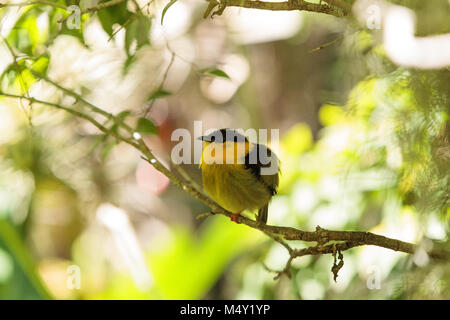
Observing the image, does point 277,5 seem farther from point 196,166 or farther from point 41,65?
point 196,166

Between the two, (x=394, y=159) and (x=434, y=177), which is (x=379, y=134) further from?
(x=434, y=177)

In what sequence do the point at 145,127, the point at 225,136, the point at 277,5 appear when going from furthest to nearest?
1. the point at 225,136
2. the point at 145,127
3. the point at 277,5

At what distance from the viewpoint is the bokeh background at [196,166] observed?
1046mm

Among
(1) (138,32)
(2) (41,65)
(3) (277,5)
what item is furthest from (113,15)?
(3) (277,5)

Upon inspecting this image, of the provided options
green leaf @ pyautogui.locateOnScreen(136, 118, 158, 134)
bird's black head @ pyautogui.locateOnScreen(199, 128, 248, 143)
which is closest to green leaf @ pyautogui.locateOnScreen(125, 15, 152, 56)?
green leaf @ pyautogui.locateOnScreen(136, 118, 158, 134)

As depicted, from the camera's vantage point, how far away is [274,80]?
3.17 meters

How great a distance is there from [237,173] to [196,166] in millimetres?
772

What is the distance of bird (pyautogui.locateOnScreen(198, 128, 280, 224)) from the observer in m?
1.38

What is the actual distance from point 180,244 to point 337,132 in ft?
2.97

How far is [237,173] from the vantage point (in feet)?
4.56

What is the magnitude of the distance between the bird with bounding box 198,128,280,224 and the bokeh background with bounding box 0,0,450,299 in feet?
0.61

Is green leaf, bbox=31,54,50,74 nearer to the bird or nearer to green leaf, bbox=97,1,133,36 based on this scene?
green leaf, bbox=97,1,133,36
